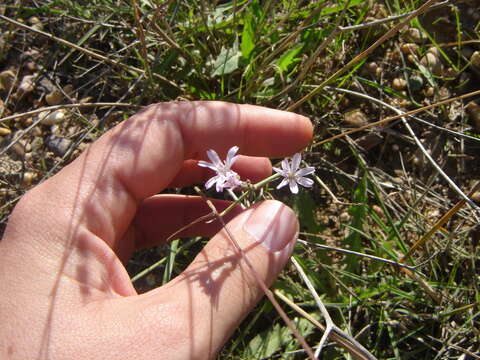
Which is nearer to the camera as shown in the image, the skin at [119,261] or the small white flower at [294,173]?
the skin at [119,261]

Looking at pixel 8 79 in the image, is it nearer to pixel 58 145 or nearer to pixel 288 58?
pixel 58 145

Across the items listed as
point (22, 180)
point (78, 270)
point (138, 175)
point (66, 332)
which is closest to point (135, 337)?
point (66, 332)

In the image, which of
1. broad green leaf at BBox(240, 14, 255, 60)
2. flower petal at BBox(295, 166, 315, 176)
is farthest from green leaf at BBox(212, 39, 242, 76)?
flower petal at BBox(295, 166, 315, 176)

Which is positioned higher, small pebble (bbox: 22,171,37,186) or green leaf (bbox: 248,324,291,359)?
small pebble (bbox: 22,171,37,186)

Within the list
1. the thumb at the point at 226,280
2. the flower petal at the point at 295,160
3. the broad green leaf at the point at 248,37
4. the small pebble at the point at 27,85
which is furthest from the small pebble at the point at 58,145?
the flower petal at the point at 295,160

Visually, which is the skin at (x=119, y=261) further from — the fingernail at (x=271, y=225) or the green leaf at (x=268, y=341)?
the green leaf at (x=268, y=341)

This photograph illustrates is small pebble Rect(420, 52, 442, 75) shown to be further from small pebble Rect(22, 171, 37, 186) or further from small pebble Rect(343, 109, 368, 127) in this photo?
small pebble Rect(22, 171, 37, 186)

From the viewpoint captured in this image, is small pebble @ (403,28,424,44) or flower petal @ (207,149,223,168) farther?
small pebble @ (403,28,424,44)

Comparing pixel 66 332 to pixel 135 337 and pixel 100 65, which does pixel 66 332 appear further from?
pixel 100 65
